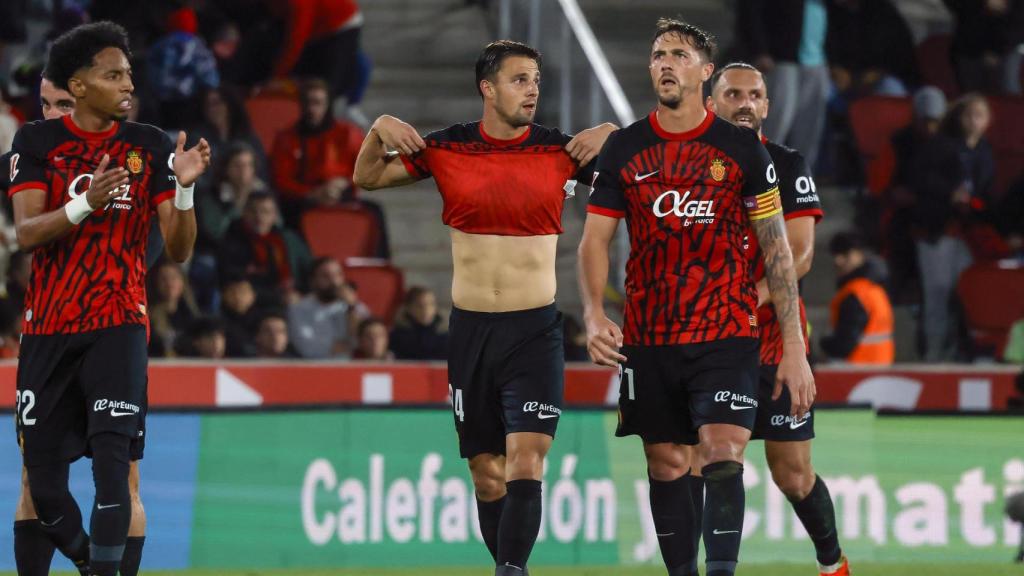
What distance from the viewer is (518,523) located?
8.20 meters

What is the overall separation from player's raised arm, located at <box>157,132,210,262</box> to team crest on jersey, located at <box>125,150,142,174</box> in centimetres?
15

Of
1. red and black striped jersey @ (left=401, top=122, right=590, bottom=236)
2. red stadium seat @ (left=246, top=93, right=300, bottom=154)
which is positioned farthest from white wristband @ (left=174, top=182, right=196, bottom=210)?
red stadium seat @ (left=246, top=93, right=300, bottom=154)

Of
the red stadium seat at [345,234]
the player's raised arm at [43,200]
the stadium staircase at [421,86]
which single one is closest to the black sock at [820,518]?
the player's raised arm at [43,200]

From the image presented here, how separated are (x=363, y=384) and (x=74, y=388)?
5.06 m

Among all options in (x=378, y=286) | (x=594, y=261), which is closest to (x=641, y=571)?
(x=594, y=261)

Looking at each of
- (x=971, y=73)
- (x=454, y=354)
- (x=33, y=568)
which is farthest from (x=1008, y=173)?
(x=33, y=568)

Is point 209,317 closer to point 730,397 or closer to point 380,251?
point 380,251

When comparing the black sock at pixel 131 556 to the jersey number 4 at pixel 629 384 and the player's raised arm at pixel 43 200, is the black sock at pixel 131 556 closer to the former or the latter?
the player's raised arm at pixel 43 200

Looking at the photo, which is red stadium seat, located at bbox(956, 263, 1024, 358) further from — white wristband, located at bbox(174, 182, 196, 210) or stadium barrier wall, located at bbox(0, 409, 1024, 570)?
white wristband, located at bbox(174, 182, 196, 210)

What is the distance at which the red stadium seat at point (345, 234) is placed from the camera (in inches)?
605

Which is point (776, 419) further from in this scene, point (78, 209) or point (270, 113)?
point (270, 113)

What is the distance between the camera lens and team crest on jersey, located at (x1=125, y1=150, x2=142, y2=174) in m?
8.02

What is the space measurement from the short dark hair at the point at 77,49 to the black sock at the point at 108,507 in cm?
145

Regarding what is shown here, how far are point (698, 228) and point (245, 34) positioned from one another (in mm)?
9592
